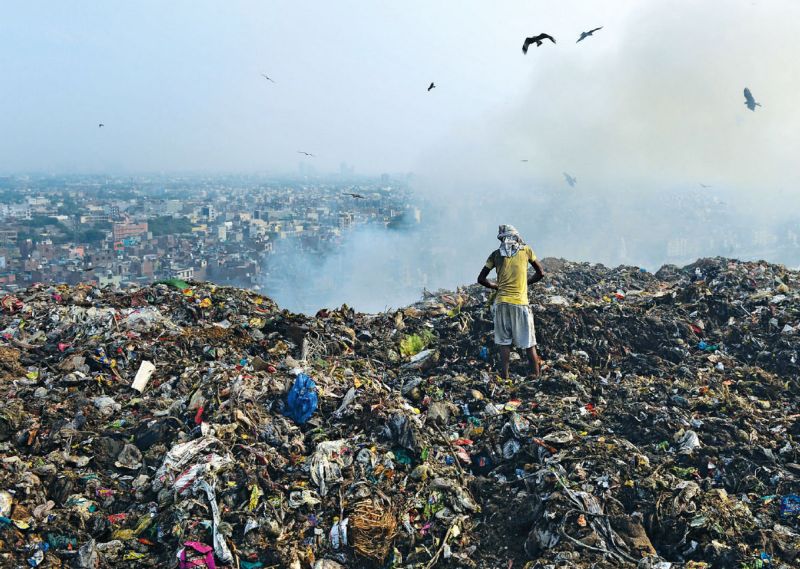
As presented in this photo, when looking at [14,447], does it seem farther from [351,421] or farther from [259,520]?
[351,421]

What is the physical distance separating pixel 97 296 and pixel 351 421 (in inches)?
201

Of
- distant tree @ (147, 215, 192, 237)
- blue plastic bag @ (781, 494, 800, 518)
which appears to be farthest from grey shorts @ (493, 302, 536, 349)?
distant tree @ (147, 215, 192, 237)

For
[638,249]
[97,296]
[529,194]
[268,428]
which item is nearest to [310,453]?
[268,428]

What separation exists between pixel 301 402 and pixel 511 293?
2273mm

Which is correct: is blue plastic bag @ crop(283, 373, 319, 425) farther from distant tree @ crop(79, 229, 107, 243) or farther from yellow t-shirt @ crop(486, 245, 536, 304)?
distant tree @ crop(79, 229, 107, 243)

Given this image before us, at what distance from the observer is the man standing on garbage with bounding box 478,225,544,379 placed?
17.7 ft

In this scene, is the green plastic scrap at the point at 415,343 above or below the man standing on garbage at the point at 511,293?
below

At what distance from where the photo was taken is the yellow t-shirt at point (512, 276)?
212 inches

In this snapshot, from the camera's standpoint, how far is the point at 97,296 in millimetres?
7691

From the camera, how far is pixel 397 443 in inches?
160

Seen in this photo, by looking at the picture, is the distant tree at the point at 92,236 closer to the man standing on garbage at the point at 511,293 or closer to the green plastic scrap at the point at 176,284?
the green plastic scrap at the point at 176,284

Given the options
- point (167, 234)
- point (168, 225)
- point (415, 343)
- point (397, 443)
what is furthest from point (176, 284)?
point (168, 225)

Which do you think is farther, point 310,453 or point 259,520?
point 310,453

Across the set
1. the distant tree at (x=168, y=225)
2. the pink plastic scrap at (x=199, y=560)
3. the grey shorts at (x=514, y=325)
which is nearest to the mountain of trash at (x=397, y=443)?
the pink plastic scrap at (x=199, y=560)
